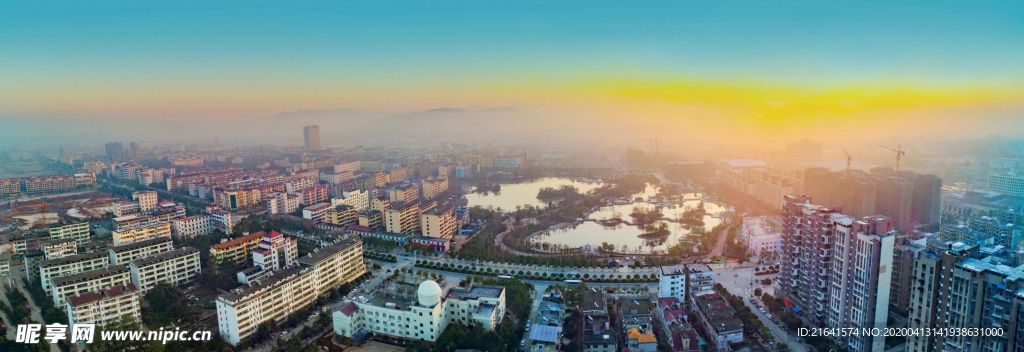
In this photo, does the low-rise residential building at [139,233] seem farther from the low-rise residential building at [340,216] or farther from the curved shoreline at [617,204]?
the curved shoreline at [617,204]

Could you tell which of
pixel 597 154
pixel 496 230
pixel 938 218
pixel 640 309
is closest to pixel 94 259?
pixel 496 230

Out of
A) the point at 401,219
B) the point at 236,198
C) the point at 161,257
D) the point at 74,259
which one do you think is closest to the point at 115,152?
the point at 236,198

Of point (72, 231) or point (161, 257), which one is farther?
point (72, 231)

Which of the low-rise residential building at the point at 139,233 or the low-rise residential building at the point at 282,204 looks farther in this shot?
the low-rise residential building at the point at 282,204

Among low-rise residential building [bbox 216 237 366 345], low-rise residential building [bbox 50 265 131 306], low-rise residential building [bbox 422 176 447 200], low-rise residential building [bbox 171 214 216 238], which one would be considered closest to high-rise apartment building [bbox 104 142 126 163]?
low-rise residential building [bbox 171 214 216 238]

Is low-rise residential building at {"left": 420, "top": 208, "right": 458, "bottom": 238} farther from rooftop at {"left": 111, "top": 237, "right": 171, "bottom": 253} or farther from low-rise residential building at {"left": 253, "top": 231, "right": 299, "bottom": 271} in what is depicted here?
rooftop at {"left": 111, "top": 237, "right": 171, "bottom": 253}

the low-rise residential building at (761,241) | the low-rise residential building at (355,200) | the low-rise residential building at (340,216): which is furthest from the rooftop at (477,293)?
the low-rise residential building at (355,200)

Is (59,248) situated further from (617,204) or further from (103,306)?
(617,204)
